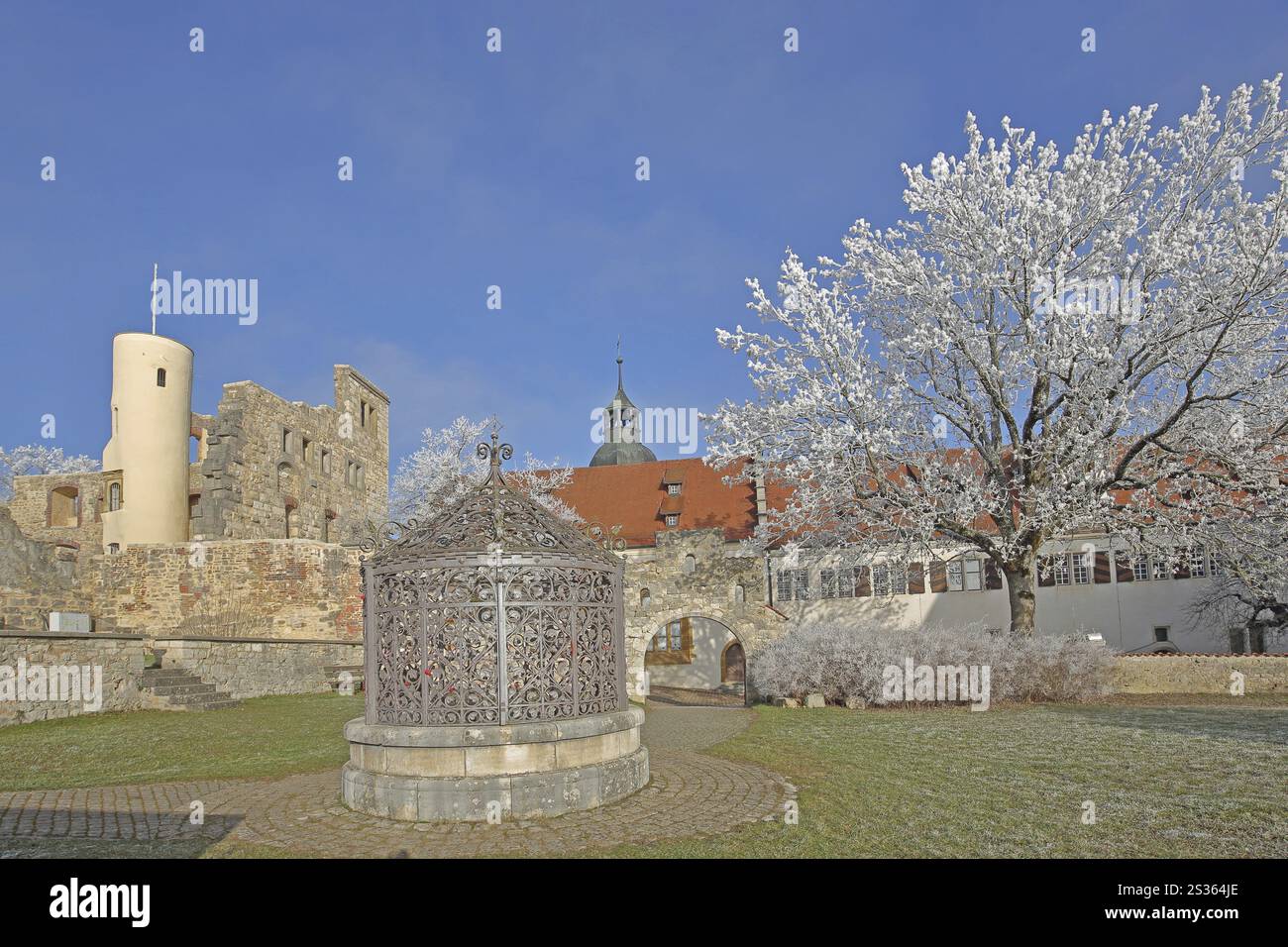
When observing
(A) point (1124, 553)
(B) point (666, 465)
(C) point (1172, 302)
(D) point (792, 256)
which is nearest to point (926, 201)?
(D) point (792, 256)

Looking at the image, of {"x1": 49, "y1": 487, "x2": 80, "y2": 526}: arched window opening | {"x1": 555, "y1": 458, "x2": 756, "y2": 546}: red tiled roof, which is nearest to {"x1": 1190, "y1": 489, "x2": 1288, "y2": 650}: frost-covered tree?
{"x1": 555, "y1": 458, "x2": 756, "y2": 546}: red tiled roof

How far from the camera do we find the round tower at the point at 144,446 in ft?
94.8

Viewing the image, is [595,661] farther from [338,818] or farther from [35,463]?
[35,463]

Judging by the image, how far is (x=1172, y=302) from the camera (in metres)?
16.5

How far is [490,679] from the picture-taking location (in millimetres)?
7684

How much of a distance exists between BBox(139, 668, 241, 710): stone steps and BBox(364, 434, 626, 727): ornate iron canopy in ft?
33.3

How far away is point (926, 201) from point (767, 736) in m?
12.2

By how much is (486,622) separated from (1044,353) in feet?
44.5

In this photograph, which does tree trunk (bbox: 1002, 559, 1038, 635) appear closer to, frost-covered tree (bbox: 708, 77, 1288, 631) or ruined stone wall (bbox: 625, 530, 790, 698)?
frost-covered tree (bbox: 708, 77, 1288, 631)

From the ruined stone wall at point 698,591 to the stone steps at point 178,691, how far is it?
963cm

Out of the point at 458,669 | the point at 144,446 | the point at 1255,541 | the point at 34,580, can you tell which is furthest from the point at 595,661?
the point at 144,446

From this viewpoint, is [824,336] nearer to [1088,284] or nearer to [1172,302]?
[1088,284]

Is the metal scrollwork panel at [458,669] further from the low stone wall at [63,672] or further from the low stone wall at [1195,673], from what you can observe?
the low stone wall at [1195,673]

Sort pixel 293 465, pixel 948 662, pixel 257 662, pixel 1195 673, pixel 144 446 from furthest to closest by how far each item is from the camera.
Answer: pixel 293 465 < pixel 144 446 < pixel 257 662 < pixel 1195 673 < pixel 948 662
